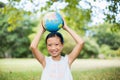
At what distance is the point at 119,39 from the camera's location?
30.1 meters

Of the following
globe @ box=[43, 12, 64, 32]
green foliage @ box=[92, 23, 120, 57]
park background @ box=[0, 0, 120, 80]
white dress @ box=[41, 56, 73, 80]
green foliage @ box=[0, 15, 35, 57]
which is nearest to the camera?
white dress @ box=[41, 56, 73, 80]

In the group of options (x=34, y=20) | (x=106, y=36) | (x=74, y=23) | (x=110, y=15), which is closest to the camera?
(x=110, y=15)

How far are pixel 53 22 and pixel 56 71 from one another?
1.99ft

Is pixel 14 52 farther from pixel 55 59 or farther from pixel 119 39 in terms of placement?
pixel 55 59

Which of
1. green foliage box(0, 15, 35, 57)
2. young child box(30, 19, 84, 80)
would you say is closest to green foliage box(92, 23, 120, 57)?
green foliage box(0, 15, 35, 57)

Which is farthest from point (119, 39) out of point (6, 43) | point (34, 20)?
point (6, 43)

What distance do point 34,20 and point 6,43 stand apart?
10.7 ft

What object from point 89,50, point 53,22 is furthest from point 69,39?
point 53,22

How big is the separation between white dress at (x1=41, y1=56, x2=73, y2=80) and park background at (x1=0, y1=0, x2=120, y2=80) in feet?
12.5

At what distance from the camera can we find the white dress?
3.69 metres

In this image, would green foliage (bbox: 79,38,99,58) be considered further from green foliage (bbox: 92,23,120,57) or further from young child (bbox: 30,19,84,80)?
young child (bbox: 30,19,84,80)

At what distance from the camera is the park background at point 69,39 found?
877cm

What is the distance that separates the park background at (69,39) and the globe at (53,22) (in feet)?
11.4

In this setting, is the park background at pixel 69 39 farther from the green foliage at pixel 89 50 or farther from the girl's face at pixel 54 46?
the girl's face at pixel 54 46
